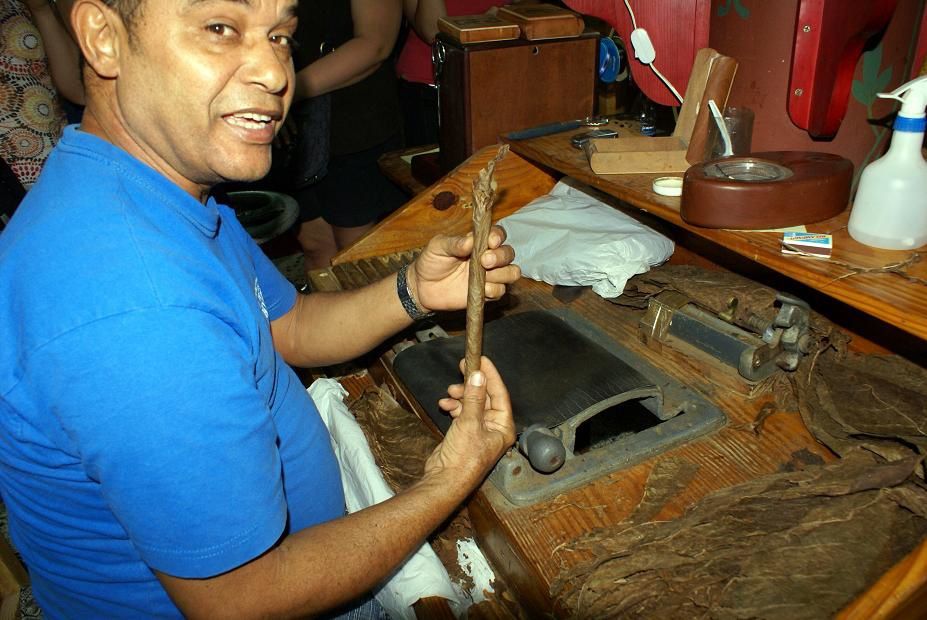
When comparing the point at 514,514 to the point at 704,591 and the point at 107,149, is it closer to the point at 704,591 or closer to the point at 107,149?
the point at 704,591

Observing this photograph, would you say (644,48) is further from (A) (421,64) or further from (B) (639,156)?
(A) (421,64)

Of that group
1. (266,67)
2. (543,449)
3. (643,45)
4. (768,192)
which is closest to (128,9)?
(266,67)

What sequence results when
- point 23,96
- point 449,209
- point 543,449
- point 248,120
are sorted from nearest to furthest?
1. point 248,120
2. point 543,449
3. point 449,209
4. point 23,96

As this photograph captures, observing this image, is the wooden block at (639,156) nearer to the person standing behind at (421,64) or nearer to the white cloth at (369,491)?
the white cloth at (369,491)

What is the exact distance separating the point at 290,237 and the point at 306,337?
2972mm

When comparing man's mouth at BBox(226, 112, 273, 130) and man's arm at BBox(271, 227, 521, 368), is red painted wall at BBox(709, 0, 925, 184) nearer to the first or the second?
man's arm at BBox(271, 227, 521, 368)

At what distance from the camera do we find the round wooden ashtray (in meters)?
0.99

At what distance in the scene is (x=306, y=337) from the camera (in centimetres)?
136

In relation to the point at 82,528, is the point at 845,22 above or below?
above

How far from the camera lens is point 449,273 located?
1.26m

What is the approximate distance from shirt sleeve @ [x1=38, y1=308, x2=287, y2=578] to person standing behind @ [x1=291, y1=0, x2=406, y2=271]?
1814 millimetres

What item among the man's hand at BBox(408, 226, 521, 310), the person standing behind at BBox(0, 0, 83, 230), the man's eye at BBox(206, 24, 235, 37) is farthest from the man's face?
the person standing behind at BBox(0, 0, 83, 230)

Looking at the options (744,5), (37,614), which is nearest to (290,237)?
(37,614)

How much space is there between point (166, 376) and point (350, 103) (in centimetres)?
213
